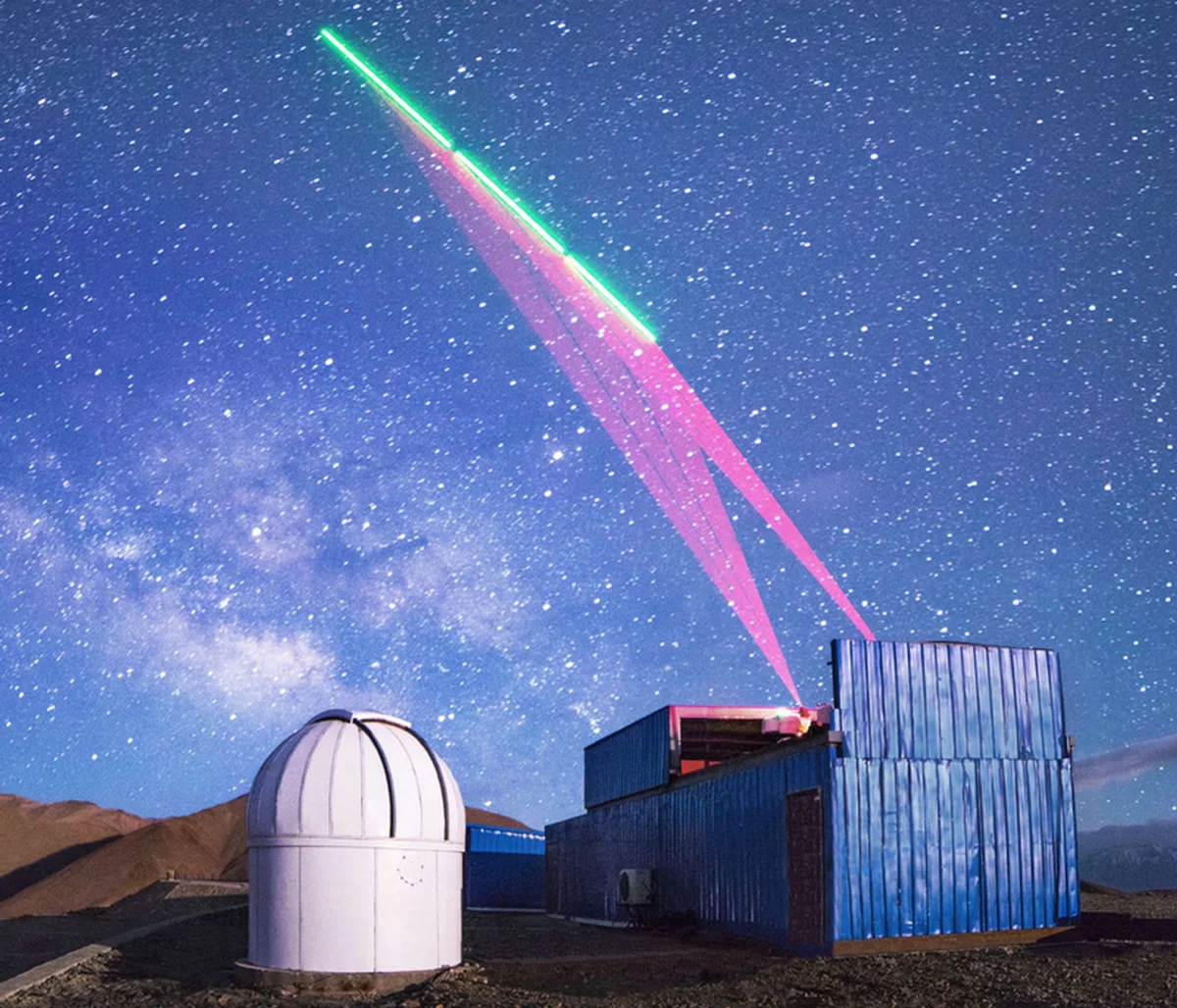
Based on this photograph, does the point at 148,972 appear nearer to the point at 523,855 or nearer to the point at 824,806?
the point at 824,806

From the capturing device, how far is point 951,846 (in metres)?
16.4

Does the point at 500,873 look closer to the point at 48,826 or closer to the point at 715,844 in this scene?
the point at 715,844

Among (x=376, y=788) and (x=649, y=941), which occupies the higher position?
(x=376, y=788)

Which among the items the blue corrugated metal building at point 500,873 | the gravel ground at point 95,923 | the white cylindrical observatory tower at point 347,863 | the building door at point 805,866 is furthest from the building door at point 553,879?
the white cylindrical observatory tower at point 347,863

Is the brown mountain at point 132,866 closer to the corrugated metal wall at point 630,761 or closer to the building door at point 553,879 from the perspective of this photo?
the building door at point 553,879

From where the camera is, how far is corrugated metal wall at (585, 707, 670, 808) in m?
24.2

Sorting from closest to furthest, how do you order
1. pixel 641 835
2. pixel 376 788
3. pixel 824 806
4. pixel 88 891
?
pixel 376 788 < pixel 824 806 < pixel 641 835 < pixel 88 891

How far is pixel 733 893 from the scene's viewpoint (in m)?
19.1

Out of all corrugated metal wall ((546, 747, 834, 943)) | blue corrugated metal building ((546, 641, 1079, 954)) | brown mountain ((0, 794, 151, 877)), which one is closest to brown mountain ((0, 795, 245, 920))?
brown mountain ((0, 794, 151, 877))

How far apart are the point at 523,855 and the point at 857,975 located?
1200 inches

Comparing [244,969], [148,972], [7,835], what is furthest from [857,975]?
[7,835]

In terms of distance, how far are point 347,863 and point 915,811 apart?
860 centimetres

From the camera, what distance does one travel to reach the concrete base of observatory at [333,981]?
458 inches

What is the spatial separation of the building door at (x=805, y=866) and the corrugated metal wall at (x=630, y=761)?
6.69m
